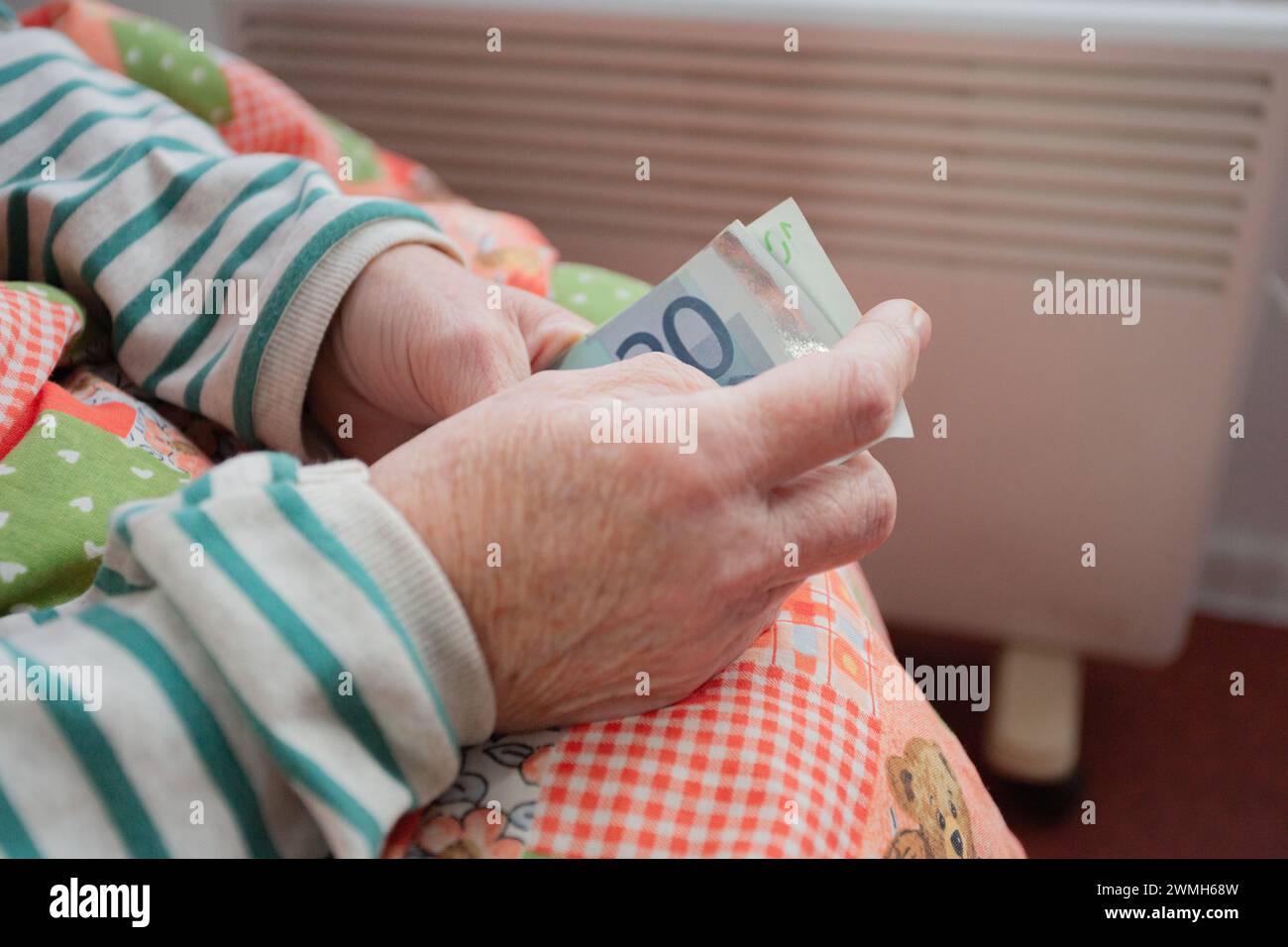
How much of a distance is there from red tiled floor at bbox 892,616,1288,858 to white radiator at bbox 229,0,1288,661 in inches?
4.5

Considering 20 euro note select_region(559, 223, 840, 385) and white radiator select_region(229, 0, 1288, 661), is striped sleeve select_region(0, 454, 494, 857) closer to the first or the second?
20 euro note select_region(559, 223, 840, 385)

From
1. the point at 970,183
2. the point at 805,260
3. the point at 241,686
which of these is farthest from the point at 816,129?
the point at 241,686

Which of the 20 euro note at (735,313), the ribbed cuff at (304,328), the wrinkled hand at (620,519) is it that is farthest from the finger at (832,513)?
the ribbed cuff at (304,328)

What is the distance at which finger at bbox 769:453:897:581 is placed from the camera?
0.46m

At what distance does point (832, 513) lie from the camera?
48 centimetres

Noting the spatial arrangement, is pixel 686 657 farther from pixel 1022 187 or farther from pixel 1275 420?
pixel 1275 420

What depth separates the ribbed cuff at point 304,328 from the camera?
0.62 m

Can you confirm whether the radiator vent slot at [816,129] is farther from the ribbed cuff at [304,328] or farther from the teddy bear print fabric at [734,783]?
the teddy bear print fabric at [734,783]

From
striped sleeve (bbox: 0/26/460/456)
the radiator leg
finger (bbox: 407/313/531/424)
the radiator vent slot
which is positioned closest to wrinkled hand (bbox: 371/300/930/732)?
finger (bbox: 407/313/531/424)

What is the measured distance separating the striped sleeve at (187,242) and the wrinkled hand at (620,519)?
217 mm

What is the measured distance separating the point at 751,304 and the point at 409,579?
274mm

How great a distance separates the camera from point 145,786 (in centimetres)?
38

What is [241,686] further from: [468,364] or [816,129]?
[816,129]
